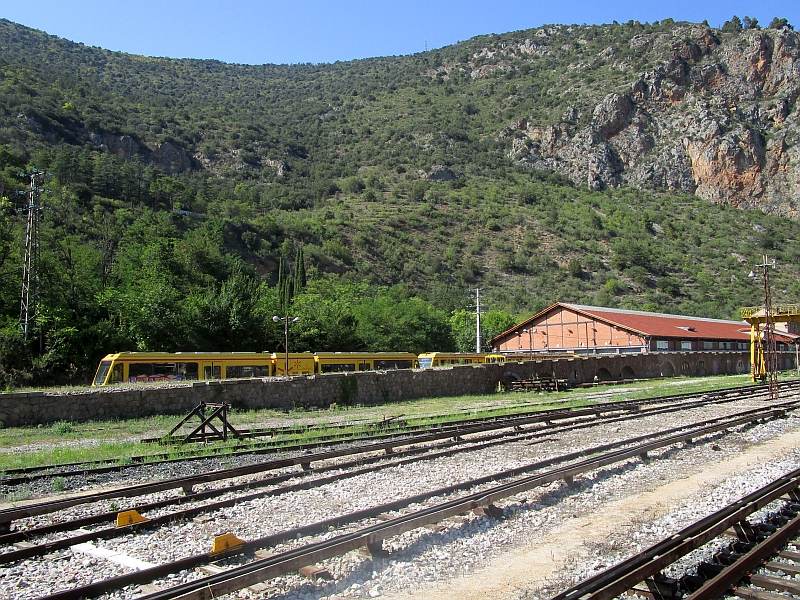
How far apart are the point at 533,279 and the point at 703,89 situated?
249 ft

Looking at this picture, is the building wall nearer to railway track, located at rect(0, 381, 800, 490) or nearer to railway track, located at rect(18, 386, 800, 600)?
railway track, located at rect(0, 381, 800, 490)

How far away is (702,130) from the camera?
126m

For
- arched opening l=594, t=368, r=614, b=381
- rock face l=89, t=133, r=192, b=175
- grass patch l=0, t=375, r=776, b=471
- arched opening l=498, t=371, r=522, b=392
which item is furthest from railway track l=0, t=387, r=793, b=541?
rock face l=89, t=133, r=192, b=175

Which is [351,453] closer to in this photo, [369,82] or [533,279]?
[533,279]

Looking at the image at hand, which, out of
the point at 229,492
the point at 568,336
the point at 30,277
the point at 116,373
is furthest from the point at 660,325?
the point at 229,492

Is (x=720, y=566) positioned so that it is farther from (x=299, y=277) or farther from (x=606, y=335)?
(x=299, y=277)

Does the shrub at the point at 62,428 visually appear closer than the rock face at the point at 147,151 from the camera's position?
Yes

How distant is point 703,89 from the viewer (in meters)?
134

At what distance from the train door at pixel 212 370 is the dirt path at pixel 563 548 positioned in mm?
23457

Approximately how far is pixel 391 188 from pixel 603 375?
87396 mm

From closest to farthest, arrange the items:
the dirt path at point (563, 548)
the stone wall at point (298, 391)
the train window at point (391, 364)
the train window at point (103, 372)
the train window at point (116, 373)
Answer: the dirt path at point (563, 548) < the stone wall at point (298, 391) < the train window at point (116, 373) < the train window at point (103, 372) < the train window at point (391, 364)

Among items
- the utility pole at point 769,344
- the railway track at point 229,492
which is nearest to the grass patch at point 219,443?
the railway track at point 229,492

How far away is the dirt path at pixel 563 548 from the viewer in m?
5.66

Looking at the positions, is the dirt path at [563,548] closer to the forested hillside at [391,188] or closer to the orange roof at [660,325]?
the forested hillside at [391,188]
